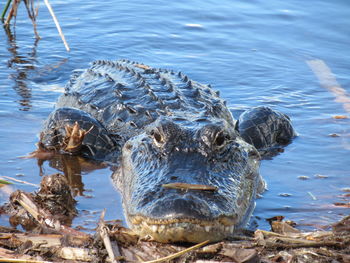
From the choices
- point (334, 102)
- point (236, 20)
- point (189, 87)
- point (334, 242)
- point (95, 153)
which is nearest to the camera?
point (334, 242)

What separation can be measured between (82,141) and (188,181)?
279 cm

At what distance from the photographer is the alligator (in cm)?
427

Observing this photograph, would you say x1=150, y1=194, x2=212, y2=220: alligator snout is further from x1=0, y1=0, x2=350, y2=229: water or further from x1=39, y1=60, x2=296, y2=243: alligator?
x1=0, y1=0, x2=350, y2=229: water

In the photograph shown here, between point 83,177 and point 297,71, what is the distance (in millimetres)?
4807

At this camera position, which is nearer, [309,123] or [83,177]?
[83,177]

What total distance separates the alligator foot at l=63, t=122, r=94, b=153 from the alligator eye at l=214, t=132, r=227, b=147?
6.76 ft

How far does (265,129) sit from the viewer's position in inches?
299

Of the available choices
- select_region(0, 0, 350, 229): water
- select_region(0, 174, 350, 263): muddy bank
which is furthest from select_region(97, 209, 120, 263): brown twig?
select_region(0, 0, 350, 229): water

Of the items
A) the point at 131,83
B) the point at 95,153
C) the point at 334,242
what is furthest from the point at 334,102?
the point at 334,242

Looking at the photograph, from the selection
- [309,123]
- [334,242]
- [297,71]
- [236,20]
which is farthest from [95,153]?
[236,20]

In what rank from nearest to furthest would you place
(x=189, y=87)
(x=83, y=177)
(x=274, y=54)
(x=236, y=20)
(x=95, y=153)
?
(x=83, y=177), (x=95, y=153), (x=189, y=87), (x=274, y=54), (x=236, y=20)

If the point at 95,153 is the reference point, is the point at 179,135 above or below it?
above

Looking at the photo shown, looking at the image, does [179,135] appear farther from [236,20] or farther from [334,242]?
[236,20]

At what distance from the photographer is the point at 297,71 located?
1019cm
